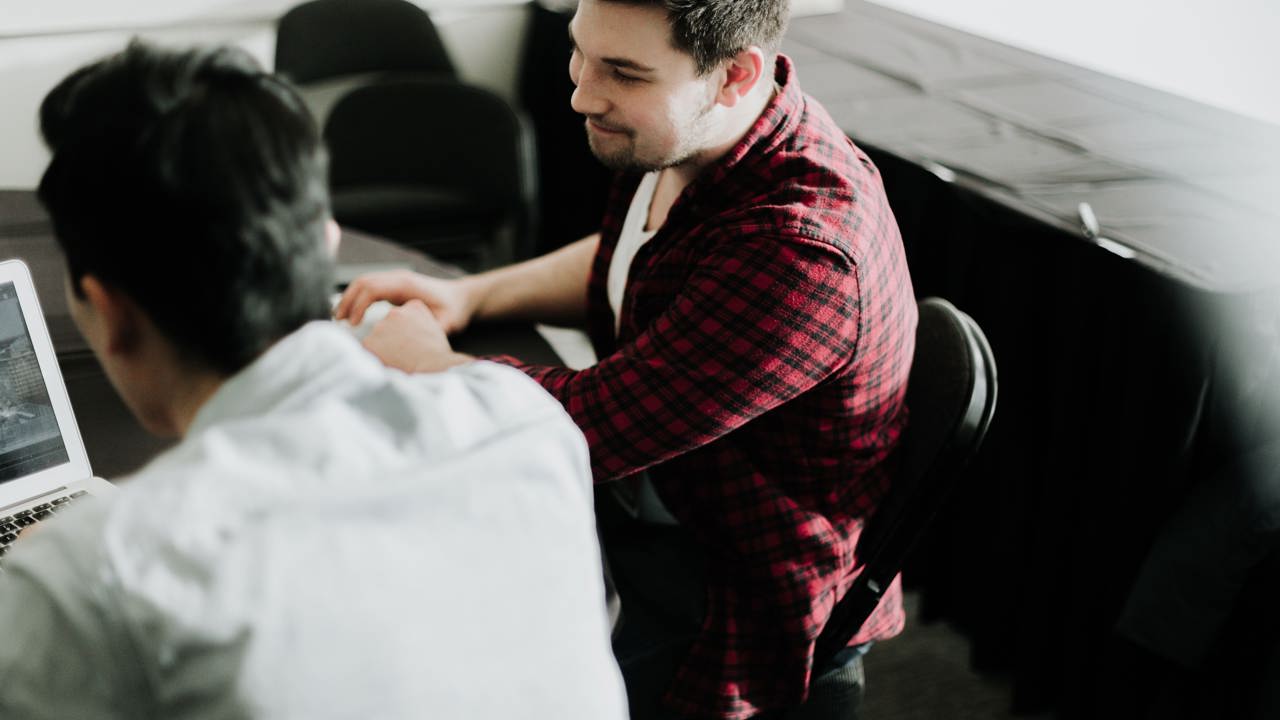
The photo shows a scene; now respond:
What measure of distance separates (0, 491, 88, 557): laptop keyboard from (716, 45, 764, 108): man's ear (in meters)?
0.77

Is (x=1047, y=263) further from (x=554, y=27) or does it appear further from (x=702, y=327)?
(x=554, y=27)

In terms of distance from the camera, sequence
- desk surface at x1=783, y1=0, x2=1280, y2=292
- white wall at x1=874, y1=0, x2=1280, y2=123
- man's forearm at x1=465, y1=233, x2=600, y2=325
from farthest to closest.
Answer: white wall at x1=874, y1=0, x2=1280, y2=123 < desk surface at x1=783, y1=0, x2=1280, y2=292 < man's forearm at x1=465, y1=233, x2=600, y2=325

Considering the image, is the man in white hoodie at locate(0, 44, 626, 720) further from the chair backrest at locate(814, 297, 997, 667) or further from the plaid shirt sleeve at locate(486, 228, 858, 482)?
the chair backrest at locate(814, 297, 997, 667)

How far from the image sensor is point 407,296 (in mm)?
1399

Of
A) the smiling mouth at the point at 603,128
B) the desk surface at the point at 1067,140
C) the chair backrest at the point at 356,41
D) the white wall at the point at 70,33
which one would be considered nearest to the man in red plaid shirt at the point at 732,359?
the smiling mouth at the point at 603,128

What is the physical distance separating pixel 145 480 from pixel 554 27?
8.31ft

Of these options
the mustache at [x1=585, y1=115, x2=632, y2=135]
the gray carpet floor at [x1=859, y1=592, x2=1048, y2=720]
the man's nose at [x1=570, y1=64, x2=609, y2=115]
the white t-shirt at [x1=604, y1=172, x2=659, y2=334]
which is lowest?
the gray carpet floor at [x1=859, y1=592, x2=1048, y2=720]

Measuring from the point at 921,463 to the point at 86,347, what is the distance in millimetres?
968

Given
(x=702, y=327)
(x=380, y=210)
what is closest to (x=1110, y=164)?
(x=702, y=327)

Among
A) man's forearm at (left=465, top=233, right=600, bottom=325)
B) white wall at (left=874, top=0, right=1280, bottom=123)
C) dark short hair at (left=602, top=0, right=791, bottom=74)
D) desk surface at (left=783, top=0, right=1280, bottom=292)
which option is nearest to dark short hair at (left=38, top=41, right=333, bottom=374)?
dark short hair at (left=602, top=0, right=791, bottom=74)

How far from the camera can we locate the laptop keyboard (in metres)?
0.99

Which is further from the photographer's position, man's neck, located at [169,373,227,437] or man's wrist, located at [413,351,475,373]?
man's wrist, located at [413,351,475,373]

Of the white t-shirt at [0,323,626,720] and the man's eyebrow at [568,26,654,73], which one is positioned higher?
the man's eyebrow at [568,26,654,73]

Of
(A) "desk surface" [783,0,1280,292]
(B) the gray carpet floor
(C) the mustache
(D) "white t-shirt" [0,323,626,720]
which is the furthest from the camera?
(B) the gray carpet floor
